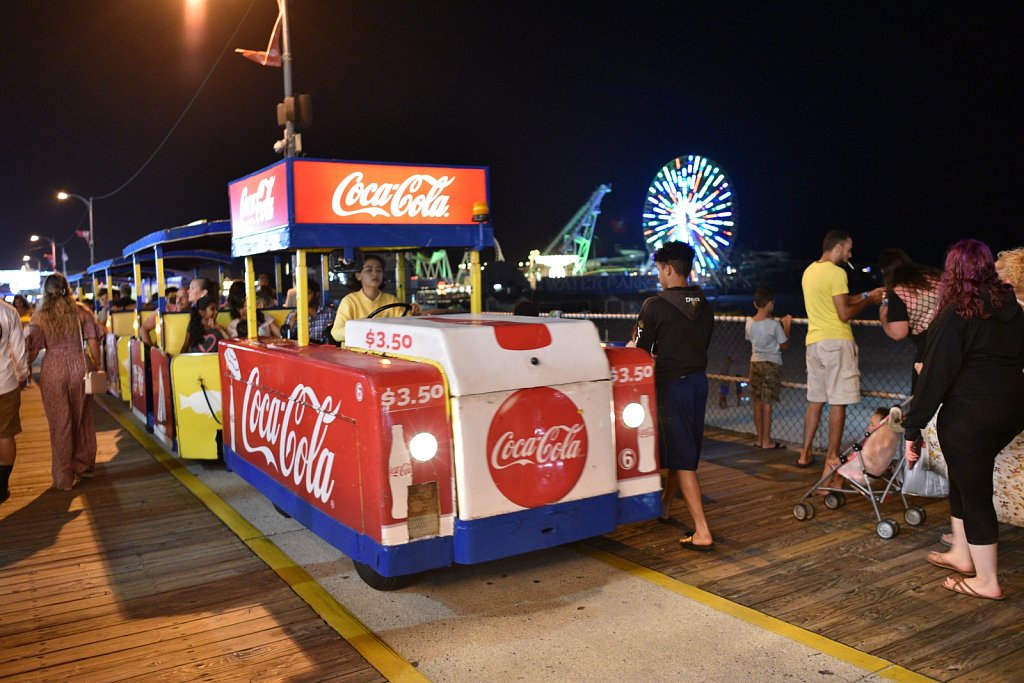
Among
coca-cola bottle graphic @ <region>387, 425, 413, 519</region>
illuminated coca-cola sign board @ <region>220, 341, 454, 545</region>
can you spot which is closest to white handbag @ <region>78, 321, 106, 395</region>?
illuminated coca-cola sign board @ <region>220, 341, 454, 545</region>

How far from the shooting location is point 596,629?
3.77 m

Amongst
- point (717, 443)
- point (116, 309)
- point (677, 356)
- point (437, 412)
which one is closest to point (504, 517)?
point (437, 412)

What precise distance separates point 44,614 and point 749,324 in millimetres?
6462

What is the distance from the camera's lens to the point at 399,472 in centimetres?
376

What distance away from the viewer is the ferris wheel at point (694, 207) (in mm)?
58688

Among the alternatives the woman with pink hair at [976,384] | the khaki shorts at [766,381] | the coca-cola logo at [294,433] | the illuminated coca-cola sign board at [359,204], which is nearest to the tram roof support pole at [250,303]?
the illuminated coca-cola sign board at [359,204]

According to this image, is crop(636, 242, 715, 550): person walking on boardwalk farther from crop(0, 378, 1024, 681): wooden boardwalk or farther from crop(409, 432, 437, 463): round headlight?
crop(409, 432, 437, 463): round headlight

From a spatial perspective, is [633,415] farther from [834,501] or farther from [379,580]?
[834,501]

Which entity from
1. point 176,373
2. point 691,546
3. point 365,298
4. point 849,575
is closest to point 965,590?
point 849,575

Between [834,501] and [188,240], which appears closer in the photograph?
[834,501]

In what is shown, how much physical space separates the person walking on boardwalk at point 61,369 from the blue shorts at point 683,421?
16.8 feet

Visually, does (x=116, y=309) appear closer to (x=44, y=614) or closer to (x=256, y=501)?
(x=256, y=501)

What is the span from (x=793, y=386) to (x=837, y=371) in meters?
1.47

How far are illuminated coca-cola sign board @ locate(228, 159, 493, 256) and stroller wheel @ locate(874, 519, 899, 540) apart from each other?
3393mm
